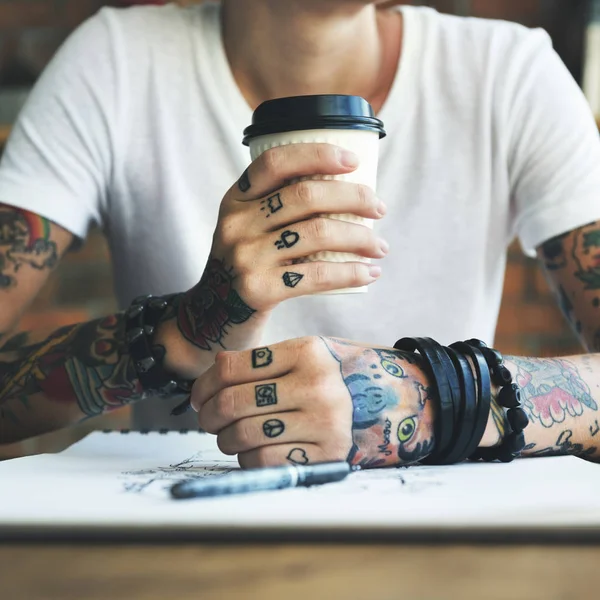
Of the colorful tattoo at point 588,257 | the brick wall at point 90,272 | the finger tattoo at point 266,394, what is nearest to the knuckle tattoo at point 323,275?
the finger tattoo at point 266,394

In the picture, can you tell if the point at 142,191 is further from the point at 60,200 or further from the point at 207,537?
the point at 207,537

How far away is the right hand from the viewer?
25.2 inches

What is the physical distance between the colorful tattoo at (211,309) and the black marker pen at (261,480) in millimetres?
240

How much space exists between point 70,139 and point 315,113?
1.96 feet

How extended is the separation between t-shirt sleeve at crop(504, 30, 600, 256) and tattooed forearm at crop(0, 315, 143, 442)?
600 millimetres

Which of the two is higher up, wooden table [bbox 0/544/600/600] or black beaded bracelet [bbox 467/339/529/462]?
wooden table [bbox 0/544/600/600]

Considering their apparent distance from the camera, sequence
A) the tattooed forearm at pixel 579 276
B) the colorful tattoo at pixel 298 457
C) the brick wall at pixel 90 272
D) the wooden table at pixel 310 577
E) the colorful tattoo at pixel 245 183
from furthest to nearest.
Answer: the brick wall at pixel 90 272 < the tattooed forearm at pixel 579 276 < the colorful tattoo at pixel 245 183 < the colorful tattoo at pixel 298 457 < the wooden table at pixel 310 577

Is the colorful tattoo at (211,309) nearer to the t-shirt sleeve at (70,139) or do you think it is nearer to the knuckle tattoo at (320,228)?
the knuckle tattoo at (320,228)

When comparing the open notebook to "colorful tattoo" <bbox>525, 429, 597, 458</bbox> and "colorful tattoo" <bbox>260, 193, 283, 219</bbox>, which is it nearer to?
"colorful tattoo" <bbox>525, 429, 597, 458</bbox>

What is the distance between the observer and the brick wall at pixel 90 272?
2.00 metres

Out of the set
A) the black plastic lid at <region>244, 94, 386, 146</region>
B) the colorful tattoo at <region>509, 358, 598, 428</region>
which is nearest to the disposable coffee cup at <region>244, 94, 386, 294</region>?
the black plastic lid at <region>244, 94, 386, 146</region>

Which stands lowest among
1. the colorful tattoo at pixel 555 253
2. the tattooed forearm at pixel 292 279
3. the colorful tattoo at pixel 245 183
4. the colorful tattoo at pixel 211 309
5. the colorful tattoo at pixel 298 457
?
the colorful tattoo at pixel 298 457

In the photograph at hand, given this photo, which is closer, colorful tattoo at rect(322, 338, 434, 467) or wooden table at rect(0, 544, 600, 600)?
wooden table at rect(0, 544, 600, 600)

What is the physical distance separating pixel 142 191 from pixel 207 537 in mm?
883
